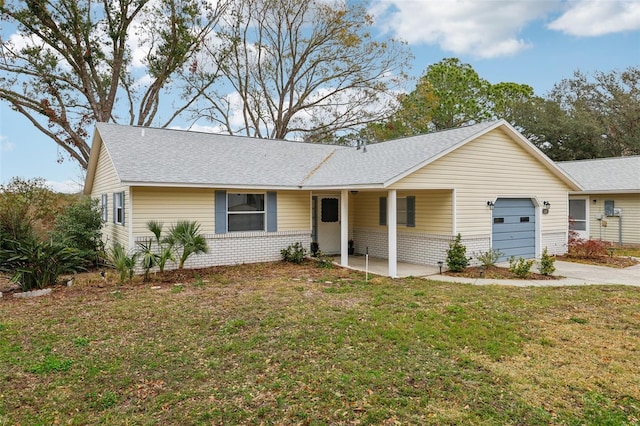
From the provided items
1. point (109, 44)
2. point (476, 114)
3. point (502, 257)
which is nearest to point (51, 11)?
point (109, 44)

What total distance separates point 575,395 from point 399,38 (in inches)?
1001

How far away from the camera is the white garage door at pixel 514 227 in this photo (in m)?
12.6

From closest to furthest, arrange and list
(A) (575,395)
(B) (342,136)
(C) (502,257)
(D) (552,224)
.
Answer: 1. (A) (575,395)
2. (C) (502,257)
3. (D) (552,224)
4. (B) (342,136)

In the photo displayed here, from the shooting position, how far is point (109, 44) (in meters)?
21.9

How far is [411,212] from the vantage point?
12508mm

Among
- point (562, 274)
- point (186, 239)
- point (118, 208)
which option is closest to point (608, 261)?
point (562, 274)

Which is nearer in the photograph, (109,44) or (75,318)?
(75,318)

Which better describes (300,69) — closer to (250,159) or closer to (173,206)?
(250,159)

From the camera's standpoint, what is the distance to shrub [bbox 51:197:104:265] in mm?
11930

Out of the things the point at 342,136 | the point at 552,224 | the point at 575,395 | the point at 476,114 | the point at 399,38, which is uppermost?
the point at 399,38

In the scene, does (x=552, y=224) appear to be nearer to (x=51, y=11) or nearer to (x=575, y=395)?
(x=575, y=395)

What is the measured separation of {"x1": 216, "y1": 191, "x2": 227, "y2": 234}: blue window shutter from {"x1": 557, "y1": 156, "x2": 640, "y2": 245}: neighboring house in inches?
575

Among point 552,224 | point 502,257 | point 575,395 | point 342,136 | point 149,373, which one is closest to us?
point 575,395

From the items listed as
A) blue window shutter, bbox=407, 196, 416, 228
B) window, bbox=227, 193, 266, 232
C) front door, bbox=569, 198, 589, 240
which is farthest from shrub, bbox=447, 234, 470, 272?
front door, bbox=569, 198, 589, 240
